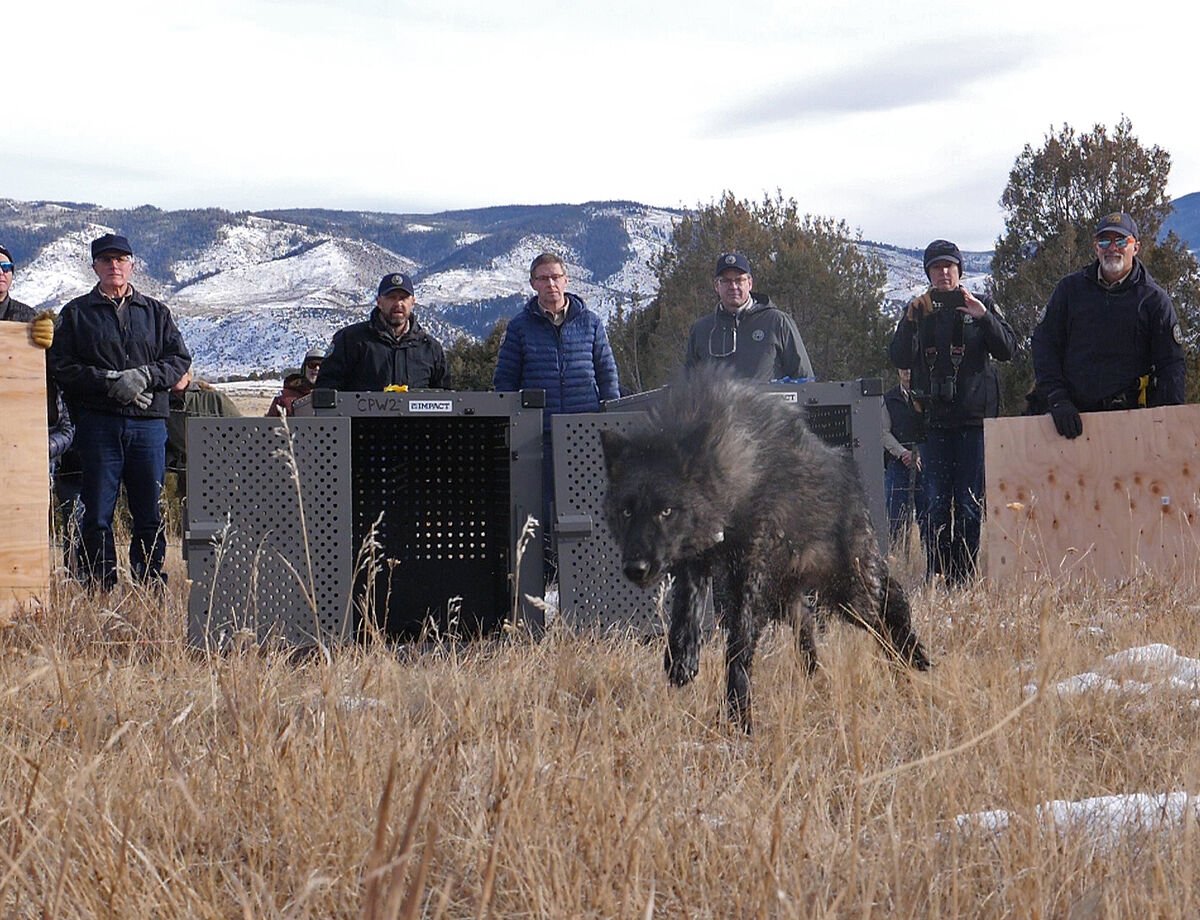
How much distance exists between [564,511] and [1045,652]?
3588 millimetres

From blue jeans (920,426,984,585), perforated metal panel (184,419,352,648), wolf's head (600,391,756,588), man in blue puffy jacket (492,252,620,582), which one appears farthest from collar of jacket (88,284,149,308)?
blue jeans (920,426,984,585)

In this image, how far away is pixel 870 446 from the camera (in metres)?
5.73

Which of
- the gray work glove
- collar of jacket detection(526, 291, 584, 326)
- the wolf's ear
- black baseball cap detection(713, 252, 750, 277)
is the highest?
black baseball cap detection(713, 252, 750, 277)

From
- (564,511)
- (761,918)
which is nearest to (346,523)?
(564,511)

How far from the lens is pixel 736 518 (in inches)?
157

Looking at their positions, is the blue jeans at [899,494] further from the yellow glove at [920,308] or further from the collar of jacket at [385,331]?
the collar of jacket at [385,331]

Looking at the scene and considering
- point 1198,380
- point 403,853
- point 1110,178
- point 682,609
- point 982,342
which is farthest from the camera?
point 1110,178

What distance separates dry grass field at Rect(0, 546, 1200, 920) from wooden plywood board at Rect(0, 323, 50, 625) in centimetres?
172

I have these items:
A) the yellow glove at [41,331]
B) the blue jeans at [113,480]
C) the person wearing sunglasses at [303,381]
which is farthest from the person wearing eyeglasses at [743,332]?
the person wearing sunglasses at [303,381]

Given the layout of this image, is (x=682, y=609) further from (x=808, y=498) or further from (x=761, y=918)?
(x=761, y=918)

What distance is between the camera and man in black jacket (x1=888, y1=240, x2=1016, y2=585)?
7.74 meters

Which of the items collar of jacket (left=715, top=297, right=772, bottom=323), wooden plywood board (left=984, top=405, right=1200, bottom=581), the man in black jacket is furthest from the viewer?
the man in black jacket

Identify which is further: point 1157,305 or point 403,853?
point 1157,305

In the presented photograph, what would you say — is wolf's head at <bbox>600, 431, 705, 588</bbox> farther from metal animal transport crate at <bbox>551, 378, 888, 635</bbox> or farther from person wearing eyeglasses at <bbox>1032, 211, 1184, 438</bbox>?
person wearing eyeglasses at <bbox>1032, 211, 1184, 438</bbox>
